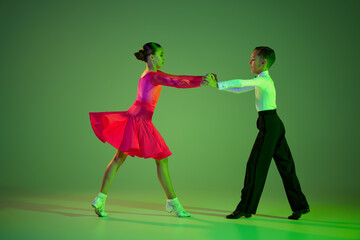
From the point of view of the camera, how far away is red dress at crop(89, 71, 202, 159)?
4148mm

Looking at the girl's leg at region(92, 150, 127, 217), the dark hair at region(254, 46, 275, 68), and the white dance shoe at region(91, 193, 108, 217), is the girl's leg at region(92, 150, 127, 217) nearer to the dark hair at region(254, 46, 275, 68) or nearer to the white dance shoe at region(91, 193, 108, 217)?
the white dance shoe at region(91, 193, 108, 217)

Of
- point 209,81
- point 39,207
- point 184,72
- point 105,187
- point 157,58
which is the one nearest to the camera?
point 209,81

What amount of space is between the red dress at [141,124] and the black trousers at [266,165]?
767 mm

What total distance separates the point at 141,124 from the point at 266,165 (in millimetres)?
1230

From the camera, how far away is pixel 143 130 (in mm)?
4230

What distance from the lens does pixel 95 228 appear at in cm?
368

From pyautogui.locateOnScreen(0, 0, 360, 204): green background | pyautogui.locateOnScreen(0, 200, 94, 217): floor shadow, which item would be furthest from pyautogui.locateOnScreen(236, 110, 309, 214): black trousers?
pyautogui.locateOnScreen(0, 0, 360, 204): green background

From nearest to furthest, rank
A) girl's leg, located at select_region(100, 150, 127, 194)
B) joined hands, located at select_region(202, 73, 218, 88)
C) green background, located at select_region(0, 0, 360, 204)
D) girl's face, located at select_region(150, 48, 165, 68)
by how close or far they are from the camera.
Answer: joined hands, located at select_region(202, 73, 218, 88), girl's leg, located at select_region(100, 150, 127, 194), girl's face, located at select_region(150, 48, 165, 68), green background, located at select_region(0, 0, 360, 204)

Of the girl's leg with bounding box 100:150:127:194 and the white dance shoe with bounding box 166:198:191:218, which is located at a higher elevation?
the girl's leg with bounding box 100:150:127:194

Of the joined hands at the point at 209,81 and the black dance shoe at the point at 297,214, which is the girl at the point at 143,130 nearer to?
the joined hands at the point at 209,81

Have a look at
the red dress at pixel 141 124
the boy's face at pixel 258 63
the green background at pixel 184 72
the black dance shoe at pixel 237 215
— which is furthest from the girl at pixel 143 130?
the green background at pixel 184 72

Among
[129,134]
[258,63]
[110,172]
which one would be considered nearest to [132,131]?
[129,134]

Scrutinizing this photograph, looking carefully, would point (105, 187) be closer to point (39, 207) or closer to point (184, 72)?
point (39, 207)

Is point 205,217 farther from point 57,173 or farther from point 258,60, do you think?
point 57,173
